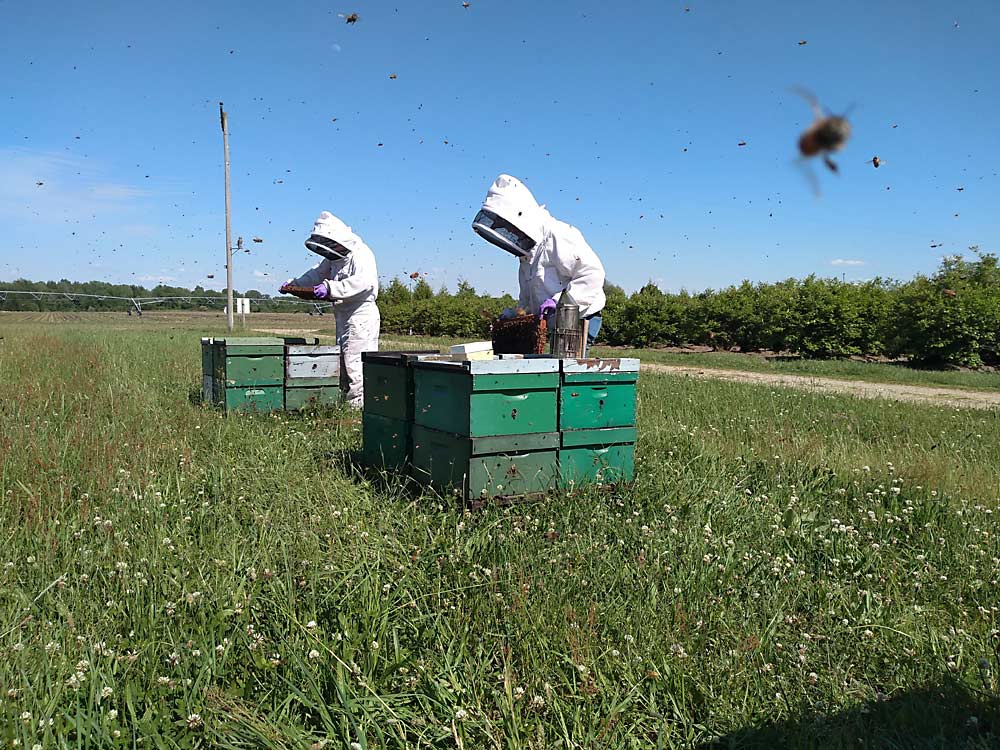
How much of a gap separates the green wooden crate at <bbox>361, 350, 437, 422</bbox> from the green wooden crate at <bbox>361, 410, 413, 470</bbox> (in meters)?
0.04

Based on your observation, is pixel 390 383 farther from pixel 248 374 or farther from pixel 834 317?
pixel 834 317

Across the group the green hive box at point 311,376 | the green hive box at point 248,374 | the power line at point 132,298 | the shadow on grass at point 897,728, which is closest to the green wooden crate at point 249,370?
the green hive box at point 248,374

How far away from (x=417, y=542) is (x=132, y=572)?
1251 millimetres

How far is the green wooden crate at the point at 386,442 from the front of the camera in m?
4.51

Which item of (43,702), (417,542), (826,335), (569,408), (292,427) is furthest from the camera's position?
(826,335)

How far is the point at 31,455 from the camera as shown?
441 cm

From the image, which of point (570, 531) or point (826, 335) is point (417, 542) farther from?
point (826, 335)

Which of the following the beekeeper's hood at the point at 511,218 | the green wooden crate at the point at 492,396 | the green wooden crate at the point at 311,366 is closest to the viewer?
the green wooden crate at the point at 492,396

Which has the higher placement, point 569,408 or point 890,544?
point 569,408

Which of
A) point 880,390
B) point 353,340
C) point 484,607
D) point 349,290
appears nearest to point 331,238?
point 349,290

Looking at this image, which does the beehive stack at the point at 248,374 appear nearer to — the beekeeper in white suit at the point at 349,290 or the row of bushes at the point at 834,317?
the beekeeper in white suit at the point at 349,290

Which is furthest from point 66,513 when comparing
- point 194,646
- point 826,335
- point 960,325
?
point 826,335

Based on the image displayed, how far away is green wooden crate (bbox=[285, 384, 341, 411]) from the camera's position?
7469 mm

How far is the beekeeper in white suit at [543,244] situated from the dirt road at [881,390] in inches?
244
